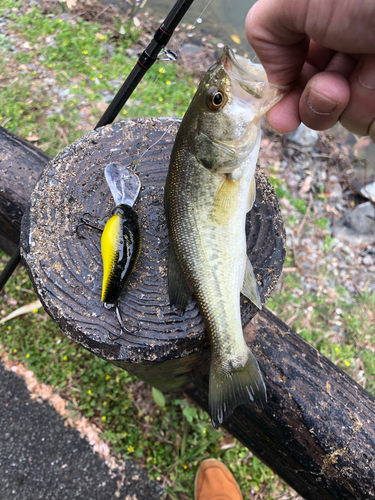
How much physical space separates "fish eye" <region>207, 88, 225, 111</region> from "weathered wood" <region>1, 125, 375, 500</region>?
57 cm

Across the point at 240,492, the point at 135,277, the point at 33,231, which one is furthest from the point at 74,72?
the point at 240,492

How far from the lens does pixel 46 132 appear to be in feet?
14.1

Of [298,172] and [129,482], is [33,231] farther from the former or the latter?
[298,172]

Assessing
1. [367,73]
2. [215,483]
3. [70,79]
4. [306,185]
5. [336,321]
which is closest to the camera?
[367,73]

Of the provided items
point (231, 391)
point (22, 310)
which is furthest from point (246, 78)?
point (22, 310)

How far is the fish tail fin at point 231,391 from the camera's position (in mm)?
1689

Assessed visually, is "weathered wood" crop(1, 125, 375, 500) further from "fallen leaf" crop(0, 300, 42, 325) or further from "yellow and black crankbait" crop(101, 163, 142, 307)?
"fallen leaf" crop(0, 300, 42, 325)

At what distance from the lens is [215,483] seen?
9.25 feet

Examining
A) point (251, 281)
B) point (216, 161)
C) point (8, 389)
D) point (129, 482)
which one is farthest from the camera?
point (8, 389)

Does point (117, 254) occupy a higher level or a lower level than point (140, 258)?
higher

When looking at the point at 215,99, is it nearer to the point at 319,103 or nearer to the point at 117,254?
the point at 319,103

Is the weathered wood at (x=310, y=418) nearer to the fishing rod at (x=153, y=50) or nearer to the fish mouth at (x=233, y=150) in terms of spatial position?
the fish mouth at (x=233, y=150)

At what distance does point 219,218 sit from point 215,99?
557 mm

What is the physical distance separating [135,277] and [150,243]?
8.3 inches
